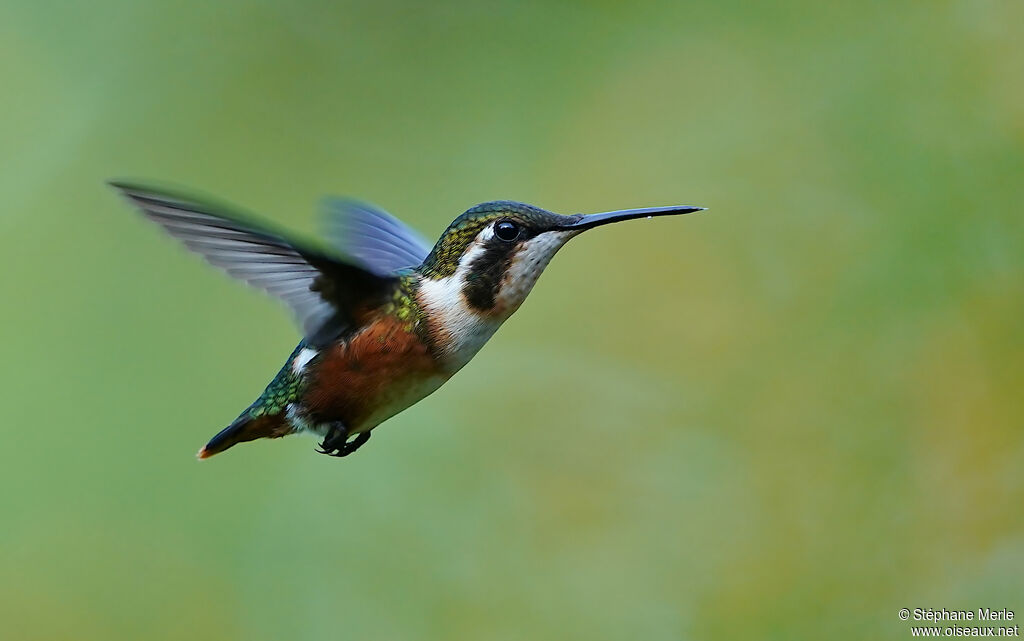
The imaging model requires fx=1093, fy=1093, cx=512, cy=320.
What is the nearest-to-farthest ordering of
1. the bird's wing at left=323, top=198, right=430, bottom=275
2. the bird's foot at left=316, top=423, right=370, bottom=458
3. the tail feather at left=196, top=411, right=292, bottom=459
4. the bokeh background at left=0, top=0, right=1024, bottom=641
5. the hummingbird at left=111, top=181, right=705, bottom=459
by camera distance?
the hummingbird at left=111, top=181, right=705, bottom=459, the bird's foot at left=316, top=423, right=370, bottom=458, the tail feather at left=196, top=411, right=292, bottom=459, the bird's wing at left=323, top=198, right=430, bottom=275, the bokeh background at left=0, top=0, right=1024, bottom=641

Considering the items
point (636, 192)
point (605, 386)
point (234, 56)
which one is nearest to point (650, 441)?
point (605, 386)

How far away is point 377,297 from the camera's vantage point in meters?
2.27

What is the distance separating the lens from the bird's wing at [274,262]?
187cm

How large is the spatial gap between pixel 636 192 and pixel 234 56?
77.1 inches

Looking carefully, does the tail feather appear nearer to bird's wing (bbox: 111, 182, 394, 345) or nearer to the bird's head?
bird's wing (bbox: 111, 182, 394, 345)

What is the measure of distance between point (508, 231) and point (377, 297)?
12.7 inches

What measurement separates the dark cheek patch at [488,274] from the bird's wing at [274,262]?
205mm

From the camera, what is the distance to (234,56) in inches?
198

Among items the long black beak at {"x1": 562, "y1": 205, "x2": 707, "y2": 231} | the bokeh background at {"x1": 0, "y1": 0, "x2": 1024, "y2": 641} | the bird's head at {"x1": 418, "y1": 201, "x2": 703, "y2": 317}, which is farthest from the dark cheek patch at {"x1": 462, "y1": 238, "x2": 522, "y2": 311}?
the bokeh background at {"x1": 0, "y1": 0, "x2": 1024, "y2": 641}

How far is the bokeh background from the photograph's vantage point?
157 inches

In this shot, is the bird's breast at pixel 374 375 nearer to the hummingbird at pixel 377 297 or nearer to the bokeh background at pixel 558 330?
the hummingbird at pixel 377 297

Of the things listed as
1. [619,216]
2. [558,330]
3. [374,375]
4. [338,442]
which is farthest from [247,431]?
[558,330]

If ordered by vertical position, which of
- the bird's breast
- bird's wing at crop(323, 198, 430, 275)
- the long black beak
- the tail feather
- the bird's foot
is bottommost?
the bird's foot

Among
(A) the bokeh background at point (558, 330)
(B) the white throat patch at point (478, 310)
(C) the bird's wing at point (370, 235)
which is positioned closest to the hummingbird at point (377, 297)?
(B) the white throat patch at point (478, 310)
